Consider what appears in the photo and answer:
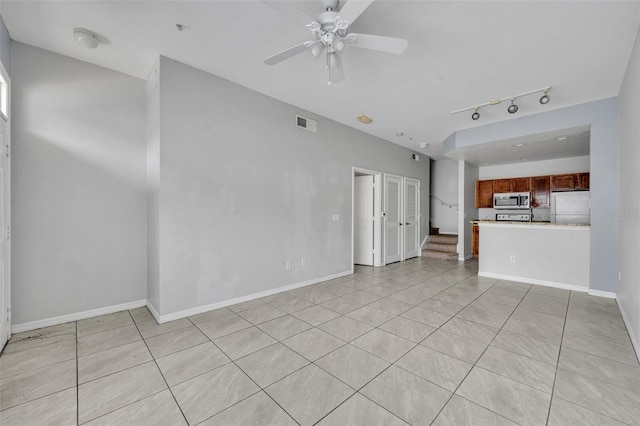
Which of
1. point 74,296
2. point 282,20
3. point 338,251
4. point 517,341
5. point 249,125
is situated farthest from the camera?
point 338,251

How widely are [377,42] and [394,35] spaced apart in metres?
0.58

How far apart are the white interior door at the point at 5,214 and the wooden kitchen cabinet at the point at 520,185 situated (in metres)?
9.41

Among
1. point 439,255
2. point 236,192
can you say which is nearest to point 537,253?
point 439,255

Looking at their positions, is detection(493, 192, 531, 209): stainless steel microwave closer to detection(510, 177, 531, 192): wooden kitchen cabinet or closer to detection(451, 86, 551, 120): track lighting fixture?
detection(510, 177, 531, 192): wooden kitchen cabinet

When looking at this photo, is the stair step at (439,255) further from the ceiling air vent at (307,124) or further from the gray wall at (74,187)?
the gray wall at (74,187)

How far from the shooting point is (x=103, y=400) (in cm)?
180

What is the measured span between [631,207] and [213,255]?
470 centimetres

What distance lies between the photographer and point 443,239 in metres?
7.67

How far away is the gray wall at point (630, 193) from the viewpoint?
2.47 m


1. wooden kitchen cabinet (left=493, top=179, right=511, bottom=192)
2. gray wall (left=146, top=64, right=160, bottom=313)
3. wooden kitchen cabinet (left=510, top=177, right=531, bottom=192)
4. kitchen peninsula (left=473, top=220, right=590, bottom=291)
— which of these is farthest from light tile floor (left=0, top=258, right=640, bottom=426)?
wooden kitchen cabinet (left=493, top=179, right=511, bottom=192)

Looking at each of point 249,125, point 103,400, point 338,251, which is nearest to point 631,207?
Result: point 338,251

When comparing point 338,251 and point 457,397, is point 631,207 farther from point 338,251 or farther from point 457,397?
point 338,251

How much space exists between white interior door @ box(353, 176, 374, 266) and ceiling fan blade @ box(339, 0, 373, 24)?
4.30 metres

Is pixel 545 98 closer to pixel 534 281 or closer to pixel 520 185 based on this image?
pixel 534 281
